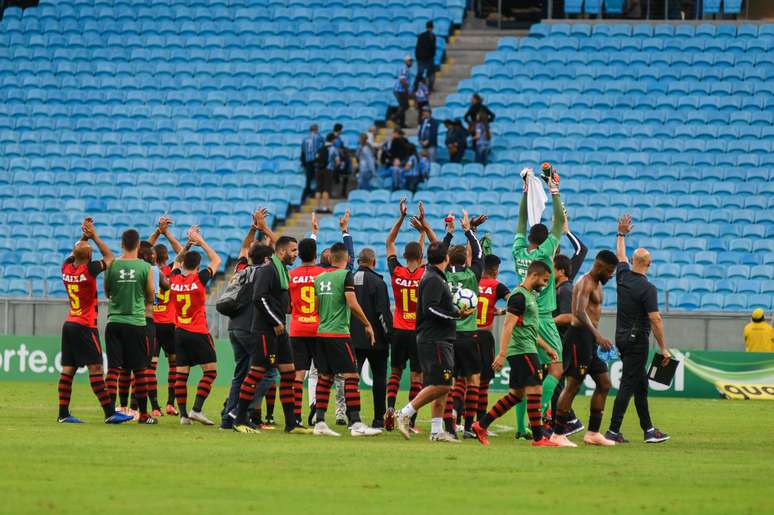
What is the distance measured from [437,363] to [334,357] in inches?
58.7

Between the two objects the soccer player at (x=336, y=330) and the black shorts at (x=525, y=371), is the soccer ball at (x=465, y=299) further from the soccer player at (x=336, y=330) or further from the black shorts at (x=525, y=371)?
the soccer player at (x=336, y=330)

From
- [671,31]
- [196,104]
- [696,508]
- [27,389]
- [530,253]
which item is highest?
[671,31]

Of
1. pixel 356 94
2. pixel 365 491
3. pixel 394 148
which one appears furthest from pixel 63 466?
pixel 356 94

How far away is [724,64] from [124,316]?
22.2 m

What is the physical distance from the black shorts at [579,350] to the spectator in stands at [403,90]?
63.6ft

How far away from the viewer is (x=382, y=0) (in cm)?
3803

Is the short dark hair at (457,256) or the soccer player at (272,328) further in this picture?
the short dark hair at (457,256)

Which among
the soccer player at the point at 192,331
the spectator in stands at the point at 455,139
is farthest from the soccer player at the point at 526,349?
the spectator in stands at the point at 455,139

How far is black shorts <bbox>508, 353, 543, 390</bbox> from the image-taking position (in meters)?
14.1

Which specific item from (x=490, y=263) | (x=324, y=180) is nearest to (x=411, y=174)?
(x=324, y=180)

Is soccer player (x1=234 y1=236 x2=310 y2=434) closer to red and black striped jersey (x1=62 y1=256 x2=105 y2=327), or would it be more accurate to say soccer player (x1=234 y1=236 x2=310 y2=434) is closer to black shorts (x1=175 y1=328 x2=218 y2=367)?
black shorts (x1=175 y1=328 x2=218 y2=367)

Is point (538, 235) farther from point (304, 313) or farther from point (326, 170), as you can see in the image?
point (326, 170)

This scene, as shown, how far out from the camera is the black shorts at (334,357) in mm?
15367

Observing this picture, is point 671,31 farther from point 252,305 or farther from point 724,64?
point 252,305
